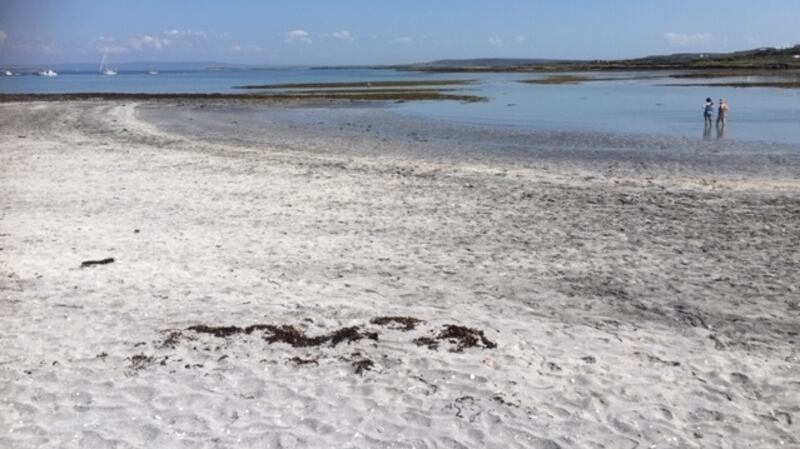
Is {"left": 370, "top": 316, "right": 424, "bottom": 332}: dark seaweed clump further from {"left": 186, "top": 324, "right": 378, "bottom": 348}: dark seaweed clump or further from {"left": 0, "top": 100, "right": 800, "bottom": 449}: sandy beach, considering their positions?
{"left": 186, "top": 324, "right": 378, "bottom": 348}: dark seaweed clump

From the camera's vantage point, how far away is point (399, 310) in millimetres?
8562

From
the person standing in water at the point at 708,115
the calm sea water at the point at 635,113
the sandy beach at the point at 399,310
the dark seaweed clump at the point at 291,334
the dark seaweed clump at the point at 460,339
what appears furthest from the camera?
the calm sea water at the point at 635,113

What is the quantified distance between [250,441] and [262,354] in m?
1.69

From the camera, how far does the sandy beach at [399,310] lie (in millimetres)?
5902

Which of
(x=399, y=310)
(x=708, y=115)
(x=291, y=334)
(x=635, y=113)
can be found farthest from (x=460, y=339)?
(x=635, y=113)

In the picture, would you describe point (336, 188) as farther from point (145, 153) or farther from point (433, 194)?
point (145, 153)

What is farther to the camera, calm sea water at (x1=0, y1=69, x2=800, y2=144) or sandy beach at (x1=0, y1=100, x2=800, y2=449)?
calm sea water at (x1=0, y1=69, x2=800, y2=144)

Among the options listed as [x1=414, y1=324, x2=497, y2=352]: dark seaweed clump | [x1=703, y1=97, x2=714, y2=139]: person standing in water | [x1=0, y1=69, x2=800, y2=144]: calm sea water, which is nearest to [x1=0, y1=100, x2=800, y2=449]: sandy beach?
[x1=414, y1=324, x2=497, y2=352]: dark seaweed clump

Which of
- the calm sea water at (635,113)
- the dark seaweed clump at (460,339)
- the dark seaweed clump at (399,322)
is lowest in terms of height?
the dark seaweed clump at (460,339)

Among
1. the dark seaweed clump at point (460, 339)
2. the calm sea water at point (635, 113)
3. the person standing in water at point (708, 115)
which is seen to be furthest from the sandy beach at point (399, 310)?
the calm sea water at point (635, 113)

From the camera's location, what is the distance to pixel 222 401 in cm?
618

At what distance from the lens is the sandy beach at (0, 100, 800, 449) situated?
232 inches

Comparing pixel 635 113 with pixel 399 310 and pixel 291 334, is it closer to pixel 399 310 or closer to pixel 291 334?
pixel 399 310

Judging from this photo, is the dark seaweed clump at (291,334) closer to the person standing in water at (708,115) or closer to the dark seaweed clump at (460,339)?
the dark seaweed clump at (460,339)
